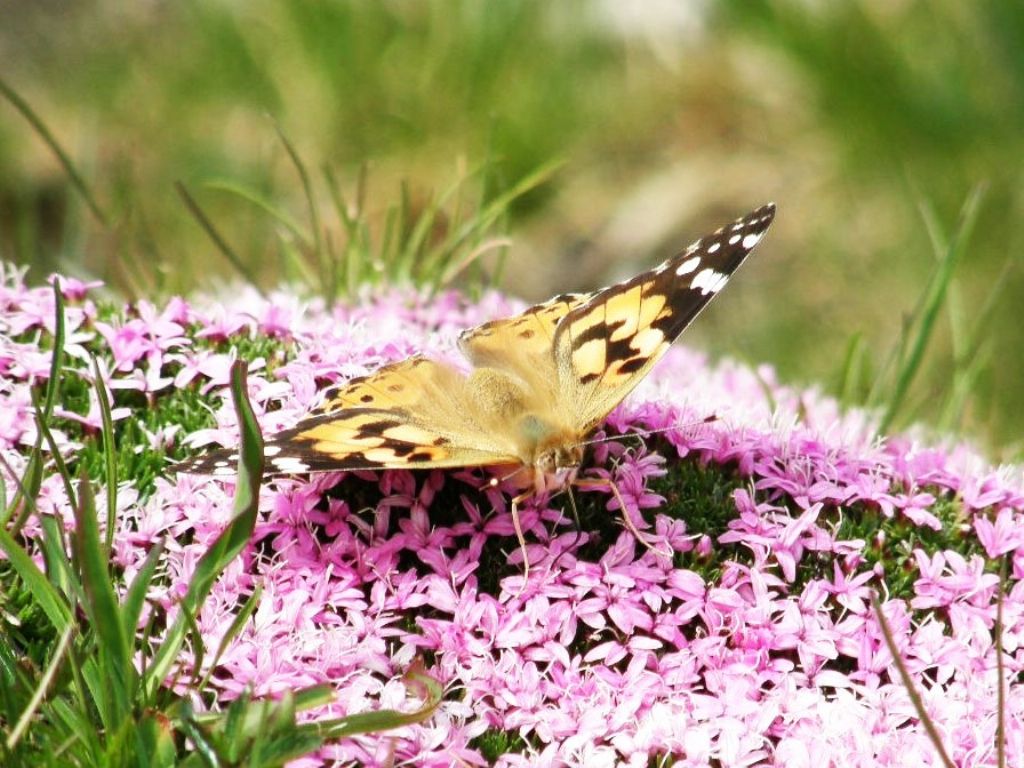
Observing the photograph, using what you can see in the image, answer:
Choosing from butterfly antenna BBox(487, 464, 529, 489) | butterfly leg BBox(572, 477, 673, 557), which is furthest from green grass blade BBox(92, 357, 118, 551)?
butterfly leg BBox(572, 477, 673, 557)

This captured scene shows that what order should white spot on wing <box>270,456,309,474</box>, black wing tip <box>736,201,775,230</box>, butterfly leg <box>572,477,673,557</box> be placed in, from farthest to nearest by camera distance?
1. black wing tip <box>736,201,775,230</box>
2. butterfly leg <box>572,477,673,557</box>
3. white spot on wing <box>270,456,309,474</box>

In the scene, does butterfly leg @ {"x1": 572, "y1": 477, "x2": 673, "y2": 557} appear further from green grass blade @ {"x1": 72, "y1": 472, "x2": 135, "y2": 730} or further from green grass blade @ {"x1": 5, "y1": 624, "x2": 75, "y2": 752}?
green grass blade @ {"x1": 5, "y1": 624, "x2": 75, "y2": 752}

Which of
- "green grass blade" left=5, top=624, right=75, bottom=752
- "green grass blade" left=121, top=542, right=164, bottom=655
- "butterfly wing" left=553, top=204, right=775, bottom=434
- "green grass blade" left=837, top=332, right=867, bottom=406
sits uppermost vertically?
"green grass blade" left=837, top=332, right=867, bottom=406

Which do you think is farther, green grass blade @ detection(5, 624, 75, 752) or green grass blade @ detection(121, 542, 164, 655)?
green grass blade @ detection(121, 542, 164, 655)

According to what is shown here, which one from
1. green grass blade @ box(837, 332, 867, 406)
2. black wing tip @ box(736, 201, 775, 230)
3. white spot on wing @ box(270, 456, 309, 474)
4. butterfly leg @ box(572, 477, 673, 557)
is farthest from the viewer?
green grass blade @ box(837, 332, 867, 406)

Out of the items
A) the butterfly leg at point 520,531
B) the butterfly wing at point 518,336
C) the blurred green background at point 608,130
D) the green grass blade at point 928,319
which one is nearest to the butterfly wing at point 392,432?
the butterfly leg at point 520,531

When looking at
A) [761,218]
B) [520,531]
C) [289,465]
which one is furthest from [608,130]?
[289,465]

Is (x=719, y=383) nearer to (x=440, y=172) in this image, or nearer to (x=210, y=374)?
(x=210, y=374)

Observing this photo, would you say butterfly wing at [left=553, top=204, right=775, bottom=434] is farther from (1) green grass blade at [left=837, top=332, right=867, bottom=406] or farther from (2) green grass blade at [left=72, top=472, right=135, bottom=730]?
(1) green grass blade at [left=837, top=332, right=867, bottom=406]

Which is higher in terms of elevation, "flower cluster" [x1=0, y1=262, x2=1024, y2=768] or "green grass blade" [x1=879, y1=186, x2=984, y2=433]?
"green grass blade" [x1=879, y1=186, x2=984, y2=433]
